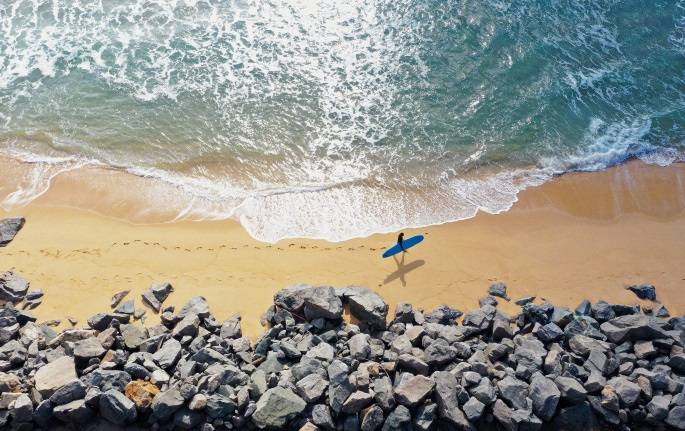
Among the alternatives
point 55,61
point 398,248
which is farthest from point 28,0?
point 398,248

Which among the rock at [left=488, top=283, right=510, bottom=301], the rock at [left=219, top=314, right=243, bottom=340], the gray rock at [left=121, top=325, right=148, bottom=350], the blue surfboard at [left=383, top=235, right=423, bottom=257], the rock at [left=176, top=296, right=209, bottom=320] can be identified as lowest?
the rock at [left=488, top=283, right=510, bottom=301]

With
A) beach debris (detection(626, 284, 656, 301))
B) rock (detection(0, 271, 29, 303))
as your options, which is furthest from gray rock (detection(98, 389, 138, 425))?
beach debris (detection(626, 284, 656, 301))

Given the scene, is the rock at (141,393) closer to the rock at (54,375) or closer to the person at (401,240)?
the rock at (54,375)

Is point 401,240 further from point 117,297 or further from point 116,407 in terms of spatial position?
point 116,407

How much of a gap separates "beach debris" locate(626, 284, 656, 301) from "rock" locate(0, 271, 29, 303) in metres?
15.2

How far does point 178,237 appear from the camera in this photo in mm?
14453

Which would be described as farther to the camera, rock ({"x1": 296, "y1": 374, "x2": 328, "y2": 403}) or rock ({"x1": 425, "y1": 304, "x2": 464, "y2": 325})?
rock ({"x1": 425, "y1": 304, "x2": 464, "y2": 325})

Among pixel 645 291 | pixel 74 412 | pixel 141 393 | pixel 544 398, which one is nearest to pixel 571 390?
pixel 544 398

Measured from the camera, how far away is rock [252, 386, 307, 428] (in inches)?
392

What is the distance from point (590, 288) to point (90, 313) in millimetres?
12453

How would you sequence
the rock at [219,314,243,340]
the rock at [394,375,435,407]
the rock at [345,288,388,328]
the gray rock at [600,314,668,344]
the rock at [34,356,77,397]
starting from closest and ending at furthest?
the rock at [34,356,77,397] → the rock at [394,375,435,407] → the rock at [219,314,243,340] → the gray rock at [600,314,668,344] → the rock at [345,288,388,328]

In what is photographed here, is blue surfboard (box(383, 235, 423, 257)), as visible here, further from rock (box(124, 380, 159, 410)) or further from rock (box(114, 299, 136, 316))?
rock (box(124, 380, 159, 410))

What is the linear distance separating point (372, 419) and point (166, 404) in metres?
3.88

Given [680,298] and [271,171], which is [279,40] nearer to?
[271,171]
